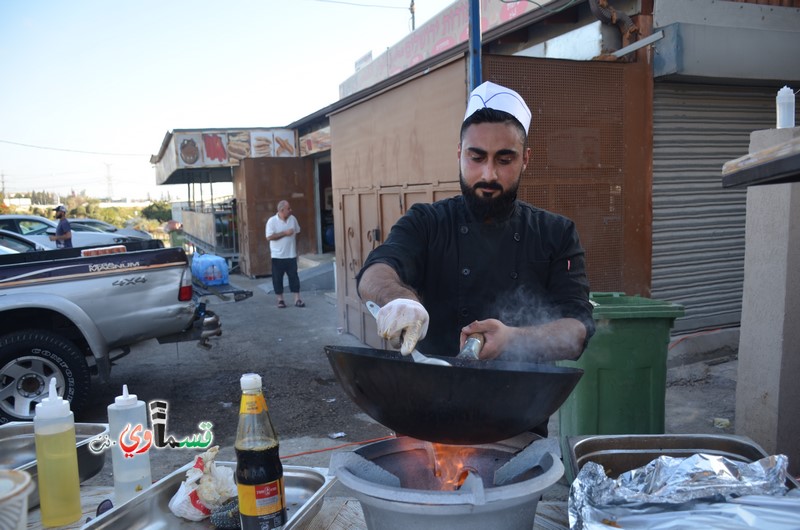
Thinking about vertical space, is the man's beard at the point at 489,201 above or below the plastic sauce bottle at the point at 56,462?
above

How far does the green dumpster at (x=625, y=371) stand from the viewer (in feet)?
13.3

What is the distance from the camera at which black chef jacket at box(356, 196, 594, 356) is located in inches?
90.7

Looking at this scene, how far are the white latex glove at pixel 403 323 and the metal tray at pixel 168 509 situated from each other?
0.62m

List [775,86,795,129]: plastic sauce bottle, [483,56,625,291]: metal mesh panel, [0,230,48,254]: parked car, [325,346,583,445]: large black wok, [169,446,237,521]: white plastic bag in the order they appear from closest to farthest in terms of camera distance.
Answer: [325,346,583,445]: large black wok
[169,446,237,521]: white plastic bag
[775,86,795,129]: plastic sauce bottle
[483,56,625,291]: metal mesh panel
[0,230,48,254]: parked car

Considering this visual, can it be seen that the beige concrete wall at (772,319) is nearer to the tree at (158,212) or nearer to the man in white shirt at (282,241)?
the man in white shirt at (282,241)

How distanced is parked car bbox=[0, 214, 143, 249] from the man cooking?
12.9m

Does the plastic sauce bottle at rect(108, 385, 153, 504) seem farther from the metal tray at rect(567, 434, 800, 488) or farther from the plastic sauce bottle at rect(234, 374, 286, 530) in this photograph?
the metal tray at rect(567, 434, 800, 488)

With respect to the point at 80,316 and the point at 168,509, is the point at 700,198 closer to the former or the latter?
the point at 80,316

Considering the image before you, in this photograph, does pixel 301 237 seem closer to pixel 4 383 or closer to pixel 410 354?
pixel 4 383

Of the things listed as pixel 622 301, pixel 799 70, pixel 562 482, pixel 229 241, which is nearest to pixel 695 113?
pixel 799 70

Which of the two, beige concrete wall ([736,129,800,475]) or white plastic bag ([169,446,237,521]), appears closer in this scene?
white plastic bag ([169,446,237,521])

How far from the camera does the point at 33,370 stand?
5.61 meters

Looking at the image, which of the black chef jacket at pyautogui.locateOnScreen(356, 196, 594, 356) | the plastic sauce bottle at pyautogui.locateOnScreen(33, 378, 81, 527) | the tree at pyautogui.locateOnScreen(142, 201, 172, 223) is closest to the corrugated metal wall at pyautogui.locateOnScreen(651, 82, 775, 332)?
the black chef jacket at pyautogui.locateOnScreen(356, 196, 594, 356)

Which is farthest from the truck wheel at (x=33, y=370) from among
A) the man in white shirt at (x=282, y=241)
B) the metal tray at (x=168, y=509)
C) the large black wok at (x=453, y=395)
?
the man in white shirt at (x=282, y=241)
